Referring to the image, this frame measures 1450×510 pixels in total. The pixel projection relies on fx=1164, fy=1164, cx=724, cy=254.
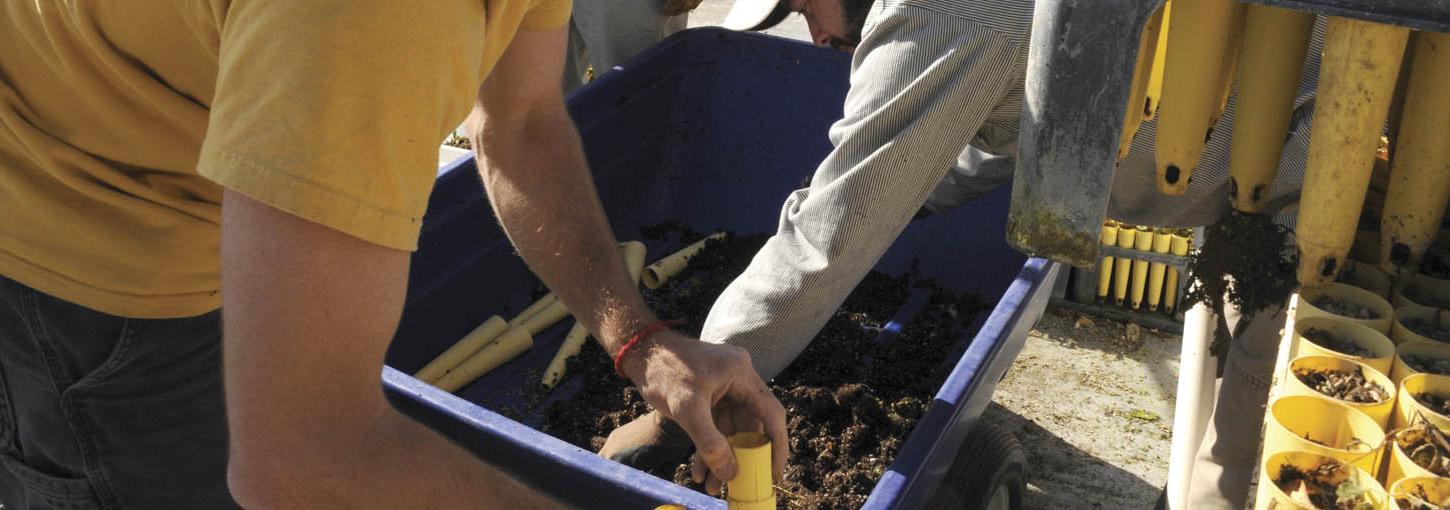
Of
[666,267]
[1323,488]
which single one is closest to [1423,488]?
[1323,488]

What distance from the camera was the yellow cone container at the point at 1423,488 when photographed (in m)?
1.17

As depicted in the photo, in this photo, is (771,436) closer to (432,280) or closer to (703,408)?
(703,408)

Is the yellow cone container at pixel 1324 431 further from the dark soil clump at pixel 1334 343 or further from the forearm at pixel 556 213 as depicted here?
the forearm at pixel 556 213

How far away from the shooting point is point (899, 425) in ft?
8.46

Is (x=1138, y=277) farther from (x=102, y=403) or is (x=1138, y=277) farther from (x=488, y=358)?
(x=102, y=403)

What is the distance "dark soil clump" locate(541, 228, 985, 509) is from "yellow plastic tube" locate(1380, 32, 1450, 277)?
114cm

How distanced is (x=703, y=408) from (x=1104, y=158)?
1.94 feet

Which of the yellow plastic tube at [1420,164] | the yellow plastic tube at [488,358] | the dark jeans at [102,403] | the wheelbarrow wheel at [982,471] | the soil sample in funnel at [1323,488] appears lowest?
the yellow plastic tube at [488,358]

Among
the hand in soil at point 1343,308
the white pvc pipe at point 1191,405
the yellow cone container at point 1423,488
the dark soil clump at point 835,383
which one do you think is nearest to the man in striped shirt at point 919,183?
the white pvc pipe at point 1191,405

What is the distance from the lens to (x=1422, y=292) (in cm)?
152

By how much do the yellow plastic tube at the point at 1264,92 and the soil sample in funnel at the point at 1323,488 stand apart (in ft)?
1.83

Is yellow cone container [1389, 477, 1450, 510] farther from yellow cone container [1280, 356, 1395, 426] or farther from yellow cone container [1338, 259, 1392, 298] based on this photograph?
yellow cone container [1338, 259, 1392, 298]

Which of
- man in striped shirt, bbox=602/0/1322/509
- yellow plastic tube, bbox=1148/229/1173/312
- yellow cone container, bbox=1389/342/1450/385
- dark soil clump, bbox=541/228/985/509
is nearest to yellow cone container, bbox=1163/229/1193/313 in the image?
yellow plastic tube, bbox=1148/229/1173/312

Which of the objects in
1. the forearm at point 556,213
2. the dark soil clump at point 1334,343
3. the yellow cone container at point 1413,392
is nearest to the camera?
the yellow cone container at point 1413,392
